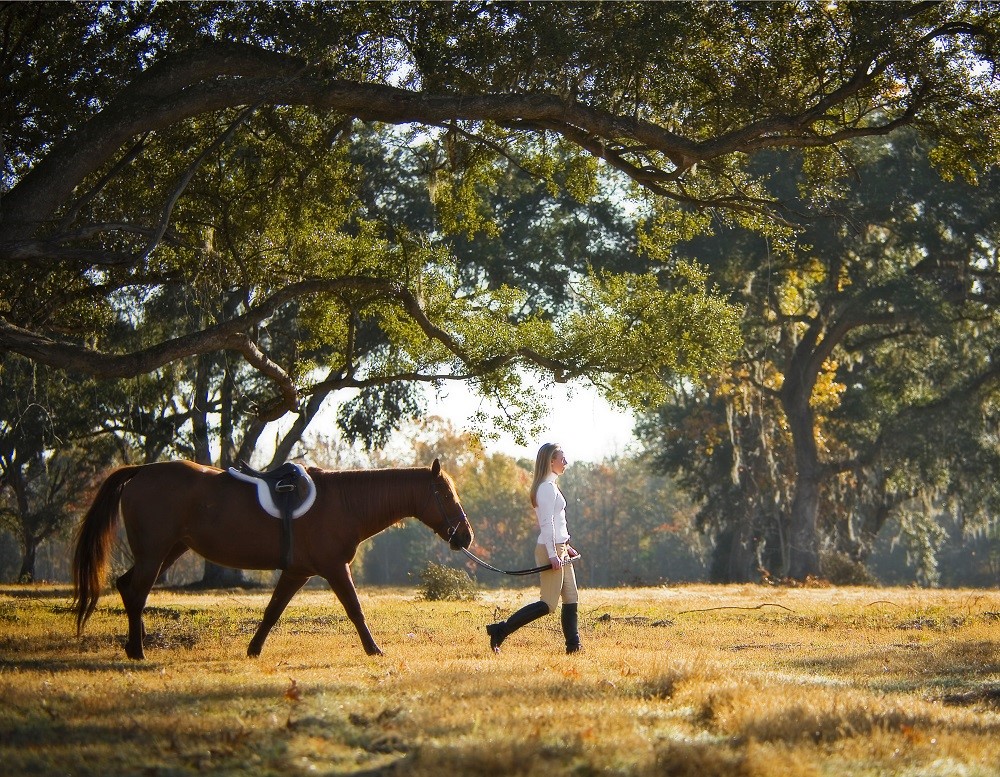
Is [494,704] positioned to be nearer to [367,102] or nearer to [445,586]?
[367,102]

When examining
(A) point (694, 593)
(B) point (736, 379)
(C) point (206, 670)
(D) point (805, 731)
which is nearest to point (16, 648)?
(C) point (206, 670)

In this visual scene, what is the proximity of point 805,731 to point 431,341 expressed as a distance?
11481 mm

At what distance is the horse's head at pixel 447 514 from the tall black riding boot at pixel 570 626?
44.2 inches

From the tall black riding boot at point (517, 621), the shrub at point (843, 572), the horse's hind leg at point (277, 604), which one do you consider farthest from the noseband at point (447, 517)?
the shrub at point (843, 572)

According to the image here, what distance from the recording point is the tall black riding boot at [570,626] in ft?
35.4

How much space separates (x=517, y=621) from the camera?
1064 centimetres

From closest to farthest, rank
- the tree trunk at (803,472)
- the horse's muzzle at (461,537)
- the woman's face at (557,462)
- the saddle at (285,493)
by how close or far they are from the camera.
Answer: the woman's face at (557,462), the saddle at (285,493), the horse's muzzle at (461,537), the tree trunk at (803,472)

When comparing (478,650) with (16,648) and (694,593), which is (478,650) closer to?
(16,648)

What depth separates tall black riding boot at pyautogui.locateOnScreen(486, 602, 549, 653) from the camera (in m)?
10.4

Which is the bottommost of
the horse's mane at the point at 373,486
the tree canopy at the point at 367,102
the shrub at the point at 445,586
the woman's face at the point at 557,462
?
the shrub at the point at 445,586

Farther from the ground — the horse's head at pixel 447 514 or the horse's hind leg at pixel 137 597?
the horse's head at pixel 447 514

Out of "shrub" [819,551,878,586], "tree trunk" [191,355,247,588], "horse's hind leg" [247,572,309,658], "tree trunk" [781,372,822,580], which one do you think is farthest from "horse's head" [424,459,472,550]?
"tree trunk" [781,372,822,580]

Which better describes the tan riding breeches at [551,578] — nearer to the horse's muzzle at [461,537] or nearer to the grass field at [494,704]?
the grass field at [494,704]

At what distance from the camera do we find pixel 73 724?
6477 mm
